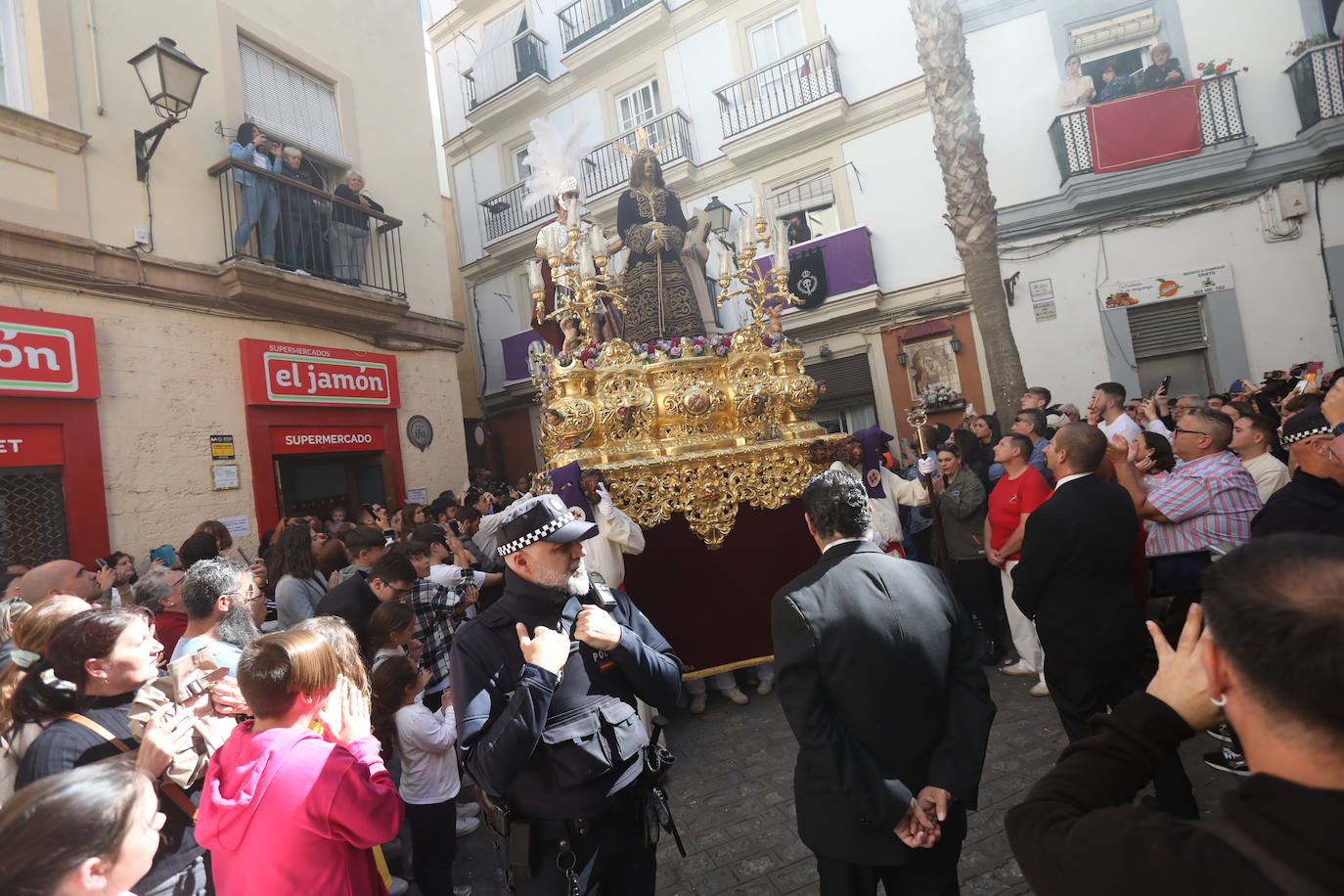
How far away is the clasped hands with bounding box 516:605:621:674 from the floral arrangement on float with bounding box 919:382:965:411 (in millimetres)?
10456

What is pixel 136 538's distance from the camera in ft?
22.3

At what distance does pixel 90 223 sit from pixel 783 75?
11.0 m

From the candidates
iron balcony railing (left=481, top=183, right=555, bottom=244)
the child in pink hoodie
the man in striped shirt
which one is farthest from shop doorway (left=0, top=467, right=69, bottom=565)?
iron balcony railing (left=481, top=183, right=555, bottom=244)

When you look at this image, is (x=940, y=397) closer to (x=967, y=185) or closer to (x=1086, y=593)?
(x=967, y=185)

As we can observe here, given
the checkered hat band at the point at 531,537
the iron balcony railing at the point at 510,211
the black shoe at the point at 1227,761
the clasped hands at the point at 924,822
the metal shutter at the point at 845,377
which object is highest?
the iron balcony railing at the point at 510,211

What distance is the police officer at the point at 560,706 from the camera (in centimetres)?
192

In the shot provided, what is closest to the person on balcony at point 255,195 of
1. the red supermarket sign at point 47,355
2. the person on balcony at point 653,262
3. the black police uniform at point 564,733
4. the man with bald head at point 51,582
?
the red supermarket sign at point 47,355

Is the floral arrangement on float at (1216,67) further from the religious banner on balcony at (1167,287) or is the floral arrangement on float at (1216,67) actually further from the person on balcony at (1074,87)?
the religious banner on balcony at (1167,287)

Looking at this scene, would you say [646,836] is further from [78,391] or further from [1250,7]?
[1250,7]

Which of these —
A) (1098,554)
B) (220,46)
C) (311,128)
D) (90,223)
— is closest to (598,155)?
(311,128)

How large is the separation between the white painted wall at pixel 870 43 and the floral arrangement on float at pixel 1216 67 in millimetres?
4030

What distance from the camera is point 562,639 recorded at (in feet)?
6.28

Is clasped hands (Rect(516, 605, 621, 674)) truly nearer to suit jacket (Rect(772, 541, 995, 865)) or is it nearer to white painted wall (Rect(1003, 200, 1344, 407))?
suit jacket (Rect(772, 541, 995, 865))

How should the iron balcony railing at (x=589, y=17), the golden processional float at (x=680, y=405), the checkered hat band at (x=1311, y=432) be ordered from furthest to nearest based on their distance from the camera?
1. the iron balcony railing at (x=589, y=17)
2. the golden processional float at (x=680, y=405)
3. the checkered hat band at (x=1311, y=432)
